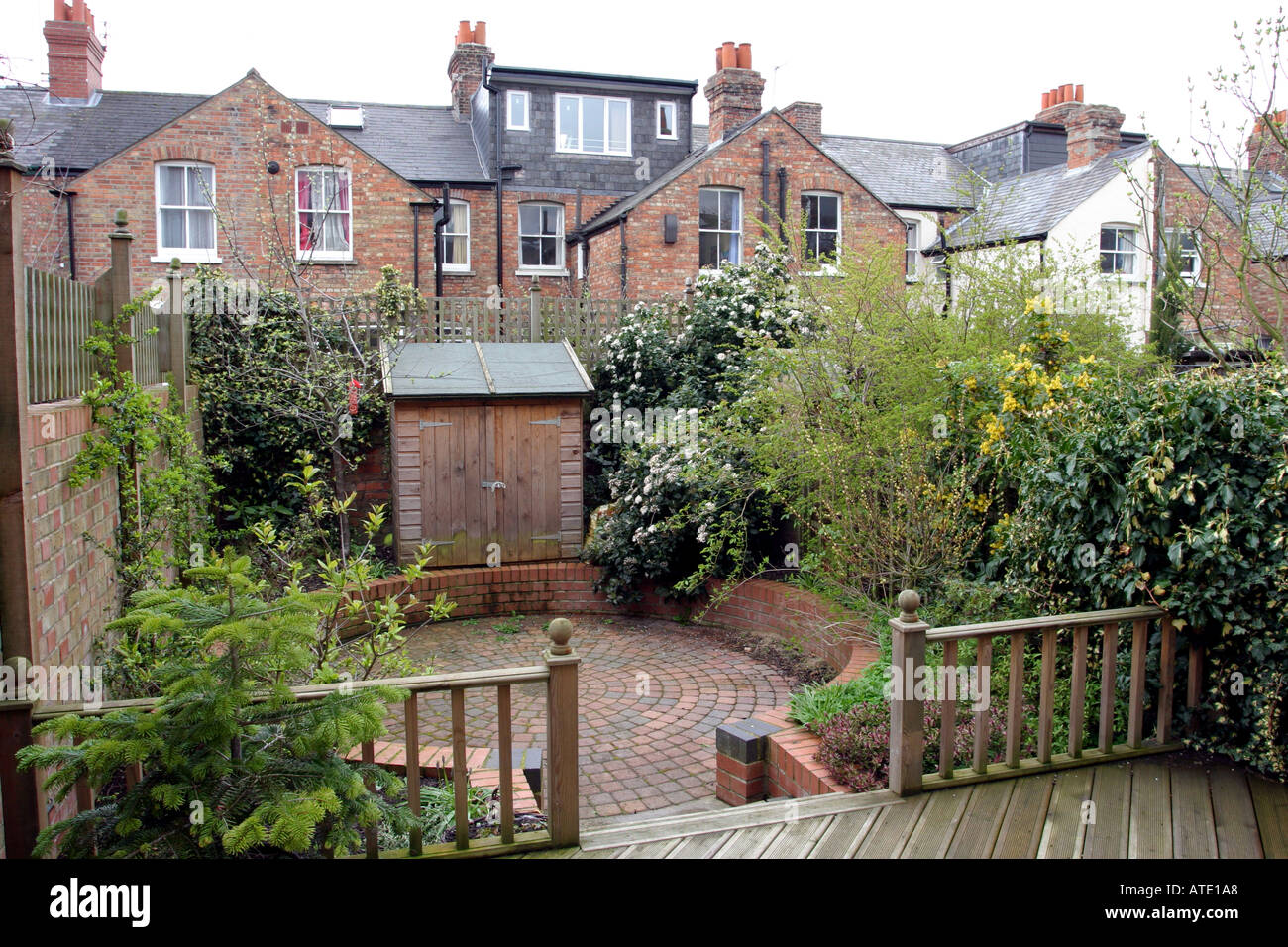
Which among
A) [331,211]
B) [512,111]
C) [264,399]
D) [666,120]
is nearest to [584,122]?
[512,111]

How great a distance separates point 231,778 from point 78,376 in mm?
2725

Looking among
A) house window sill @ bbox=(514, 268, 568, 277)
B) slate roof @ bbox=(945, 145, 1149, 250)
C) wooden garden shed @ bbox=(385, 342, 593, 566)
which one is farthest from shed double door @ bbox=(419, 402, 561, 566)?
slate roof @ bbox=(945, 145, 1149, 250)

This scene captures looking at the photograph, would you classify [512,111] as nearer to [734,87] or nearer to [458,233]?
[458,233]

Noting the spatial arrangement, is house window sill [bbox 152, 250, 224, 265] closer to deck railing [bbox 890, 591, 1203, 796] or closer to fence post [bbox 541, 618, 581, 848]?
fence post [bbox 541, 618, 581, 848]

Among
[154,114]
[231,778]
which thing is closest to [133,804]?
[231,778]

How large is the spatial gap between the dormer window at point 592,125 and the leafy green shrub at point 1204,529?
59.8ft

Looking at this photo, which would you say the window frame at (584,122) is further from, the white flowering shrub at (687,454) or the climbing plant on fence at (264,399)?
the climbing plant on fence at (264,399)

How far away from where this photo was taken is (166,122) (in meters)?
16.8

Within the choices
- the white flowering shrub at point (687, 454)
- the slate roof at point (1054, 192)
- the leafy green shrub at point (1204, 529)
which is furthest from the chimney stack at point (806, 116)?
the leafy green shrub at point (1204, 529)

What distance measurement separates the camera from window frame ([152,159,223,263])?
648 inches
